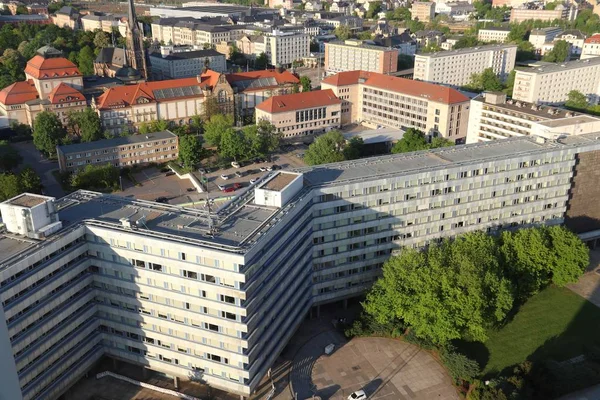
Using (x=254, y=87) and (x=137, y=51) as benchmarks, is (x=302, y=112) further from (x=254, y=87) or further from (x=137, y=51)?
(x=137, y=51)

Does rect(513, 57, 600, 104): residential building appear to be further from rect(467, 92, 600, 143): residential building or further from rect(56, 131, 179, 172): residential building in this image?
rect(56, 131, 179, 172): residential building

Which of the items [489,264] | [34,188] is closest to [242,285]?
[489,264]

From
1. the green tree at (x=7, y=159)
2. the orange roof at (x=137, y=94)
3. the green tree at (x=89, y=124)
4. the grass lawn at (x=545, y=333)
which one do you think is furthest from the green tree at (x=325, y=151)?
the green tree at (x=7, y=159)

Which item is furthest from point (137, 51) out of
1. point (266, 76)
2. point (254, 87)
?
point (266, 76)

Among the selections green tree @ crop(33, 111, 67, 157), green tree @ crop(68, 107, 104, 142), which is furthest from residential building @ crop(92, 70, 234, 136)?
green tree @ crop(33, 111, 67, 157)

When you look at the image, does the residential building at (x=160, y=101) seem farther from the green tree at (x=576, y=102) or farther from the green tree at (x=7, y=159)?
the green tree at (x=576, y=102)

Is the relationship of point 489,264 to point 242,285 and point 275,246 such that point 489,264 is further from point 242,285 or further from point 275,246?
point 242,285
